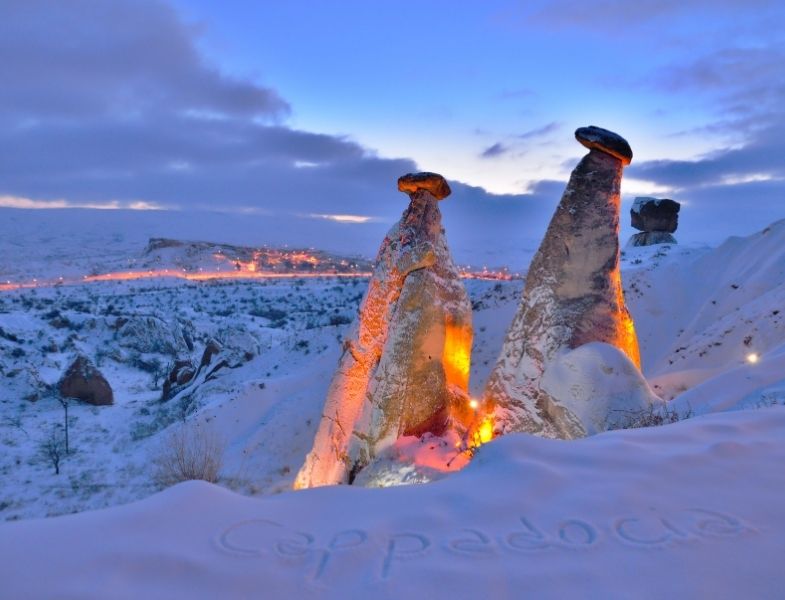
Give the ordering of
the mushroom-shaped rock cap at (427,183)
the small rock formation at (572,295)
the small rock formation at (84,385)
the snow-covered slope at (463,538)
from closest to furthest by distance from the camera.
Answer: the snow-covered slope at (463,538)
the small rock formation at (572,295)
the mushroom-shaped rock cap at (427,183)
the small rock formation at (84,385)

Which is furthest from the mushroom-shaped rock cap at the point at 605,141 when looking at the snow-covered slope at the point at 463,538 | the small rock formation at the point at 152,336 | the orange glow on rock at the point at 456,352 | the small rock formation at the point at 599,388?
the small rock formation at the point at 152,336

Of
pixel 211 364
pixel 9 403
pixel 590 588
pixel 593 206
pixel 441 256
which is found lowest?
pixel 9 403

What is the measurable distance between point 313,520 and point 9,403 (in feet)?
50.2

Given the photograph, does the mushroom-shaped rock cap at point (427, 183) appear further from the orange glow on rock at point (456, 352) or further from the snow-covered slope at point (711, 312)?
the snow-covered slope at point (711, 312)

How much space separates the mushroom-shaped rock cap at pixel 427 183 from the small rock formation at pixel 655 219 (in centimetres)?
1449

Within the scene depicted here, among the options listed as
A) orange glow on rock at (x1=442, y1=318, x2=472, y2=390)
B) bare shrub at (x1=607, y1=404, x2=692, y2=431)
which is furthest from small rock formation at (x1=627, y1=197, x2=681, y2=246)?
bare shrub at (x1=607, y1=404, x2=692, y2=431)

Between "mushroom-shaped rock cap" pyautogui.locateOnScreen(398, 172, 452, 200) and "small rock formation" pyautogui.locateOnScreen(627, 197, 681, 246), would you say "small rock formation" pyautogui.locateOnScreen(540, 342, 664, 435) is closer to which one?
"mushroom-shaped rock cap" pyautogui.locateOnScreen(398, 172, 452, 200)

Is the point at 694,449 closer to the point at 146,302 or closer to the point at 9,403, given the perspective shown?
the point at 9,403

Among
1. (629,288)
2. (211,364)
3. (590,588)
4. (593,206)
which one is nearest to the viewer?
(590,588)

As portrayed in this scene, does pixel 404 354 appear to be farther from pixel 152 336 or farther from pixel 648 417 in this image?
pixel 152 336

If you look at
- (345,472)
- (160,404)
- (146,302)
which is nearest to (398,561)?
(345,472)

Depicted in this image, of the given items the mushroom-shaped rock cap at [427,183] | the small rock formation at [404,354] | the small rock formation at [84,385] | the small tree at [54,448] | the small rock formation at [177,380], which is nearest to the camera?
the small rock formation at [404,354]

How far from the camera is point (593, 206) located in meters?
6.91

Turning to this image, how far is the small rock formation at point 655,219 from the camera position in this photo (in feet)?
63.6
